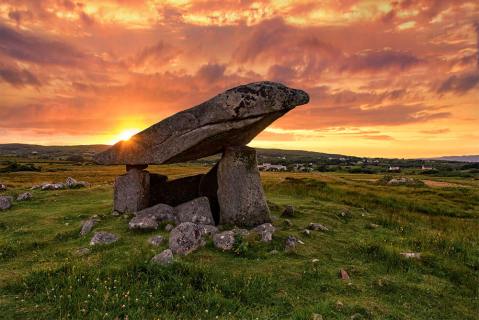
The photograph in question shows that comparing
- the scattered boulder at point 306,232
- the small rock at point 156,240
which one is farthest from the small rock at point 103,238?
the scattered boulder at point 306,232

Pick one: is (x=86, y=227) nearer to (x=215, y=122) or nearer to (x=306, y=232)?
(x=215, y=122)

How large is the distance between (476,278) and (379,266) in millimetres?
3113

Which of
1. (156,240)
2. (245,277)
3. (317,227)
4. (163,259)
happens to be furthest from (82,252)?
(317,227)

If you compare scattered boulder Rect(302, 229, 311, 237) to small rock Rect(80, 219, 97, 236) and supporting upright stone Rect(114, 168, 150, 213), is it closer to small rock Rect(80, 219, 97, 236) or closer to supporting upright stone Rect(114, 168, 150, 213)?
supporting upright stone Rect(114, 168, 150, 213)

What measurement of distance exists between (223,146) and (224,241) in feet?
23.1

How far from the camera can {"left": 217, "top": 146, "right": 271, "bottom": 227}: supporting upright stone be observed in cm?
1731

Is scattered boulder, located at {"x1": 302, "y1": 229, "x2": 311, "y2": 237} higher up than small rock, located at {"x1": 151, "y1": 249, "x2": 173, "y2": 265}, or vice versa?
small rock, located at {"x1": 151, "y1": 249, "x2": 173, "y2": 265}

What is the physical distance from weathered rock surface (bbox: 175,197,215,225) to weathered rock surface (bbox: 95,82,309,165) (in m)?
2.55

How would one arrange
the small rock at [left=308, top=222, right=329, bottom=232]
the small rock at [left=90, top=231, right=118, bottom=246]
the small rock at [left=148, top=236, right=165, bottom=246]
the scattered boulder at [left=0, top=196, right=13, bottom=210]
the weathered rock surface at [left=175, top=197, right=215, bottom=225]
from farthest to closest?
the scattered boulder at [left=0, top=196, right=13, bottom=210] → the weathered rock surface at [left=175, top=197, right=215, bottom=225] → the small rock at [left=308, top=222, right=329, bottom=232] → the small rock at [left=90, top=231, right=118, bottom=246] → the small rock at [left=148, top=236, right=165, bottom=246]

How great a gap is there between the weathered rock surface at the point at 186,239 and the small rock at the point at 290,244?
3061mm

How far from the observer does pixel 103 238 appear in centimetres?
1393

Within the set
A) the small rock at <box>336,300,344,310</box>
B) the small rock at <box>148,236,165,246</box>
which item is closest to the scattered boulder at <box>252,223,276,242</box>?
the small rock at <box>148,236,165,246</box>

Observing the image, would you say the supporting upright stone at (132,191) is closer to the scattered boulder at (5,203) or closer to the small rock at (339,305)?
the scattered boulder at (5,203)

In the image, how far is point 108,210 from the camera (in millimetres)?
21516
